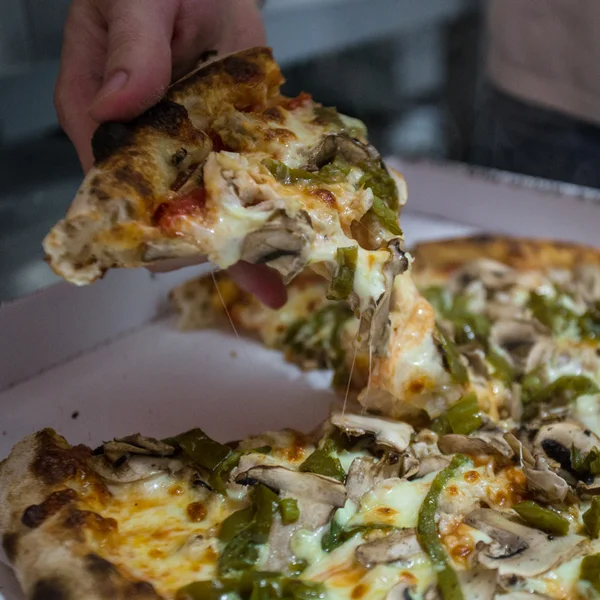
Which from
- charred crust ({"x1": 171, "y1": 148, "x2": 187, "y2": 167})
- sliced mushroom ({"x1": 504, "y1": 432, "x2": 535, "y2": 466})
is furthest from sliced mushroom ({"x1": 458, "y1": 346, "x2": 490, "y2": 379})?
charred crust ({"x1": 171, "y1": 148, "x2": 187, "y2": 167})

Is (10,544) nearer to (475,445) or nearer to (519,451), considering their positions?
(475,445)

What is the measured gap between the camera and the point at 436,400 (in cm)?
225

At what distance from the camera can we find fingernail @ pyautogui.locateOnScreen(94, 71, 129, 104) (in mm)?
1915

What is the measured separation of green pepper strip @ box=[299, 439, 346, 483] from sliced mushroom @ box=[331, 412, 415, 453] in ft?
0.33

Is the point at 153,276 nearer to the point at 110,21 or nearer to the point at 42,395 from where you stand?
the point at 42,395

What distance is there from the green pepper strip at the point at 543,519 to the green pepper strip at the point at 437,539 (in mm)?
183

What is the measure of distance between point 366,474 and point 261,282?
925mm

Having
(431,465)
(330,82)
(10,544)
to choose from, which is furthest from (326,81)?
(10,544)

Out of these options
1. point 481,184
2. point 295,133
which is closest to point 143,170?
point 295,133

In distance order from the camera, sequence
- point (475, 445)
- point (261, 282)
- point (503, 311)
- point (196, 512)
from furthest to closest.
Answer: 1. point (503, 311)
2. point (261, 282)
3. point (475, 445)
4. point (196, 512)

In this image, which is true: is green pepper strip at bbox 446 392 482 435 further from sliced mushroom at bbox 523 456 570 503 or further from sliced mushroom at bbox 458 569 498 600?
sliced mushroom at bbox 458 569 498 600

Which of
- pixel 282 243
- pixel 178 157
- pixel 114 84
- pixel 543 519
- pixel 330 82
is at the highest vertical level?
pixel 114 84

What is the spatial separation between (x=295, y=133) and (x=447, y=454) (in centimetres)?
91

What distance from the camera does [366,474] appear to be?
A: 190 centimetres
